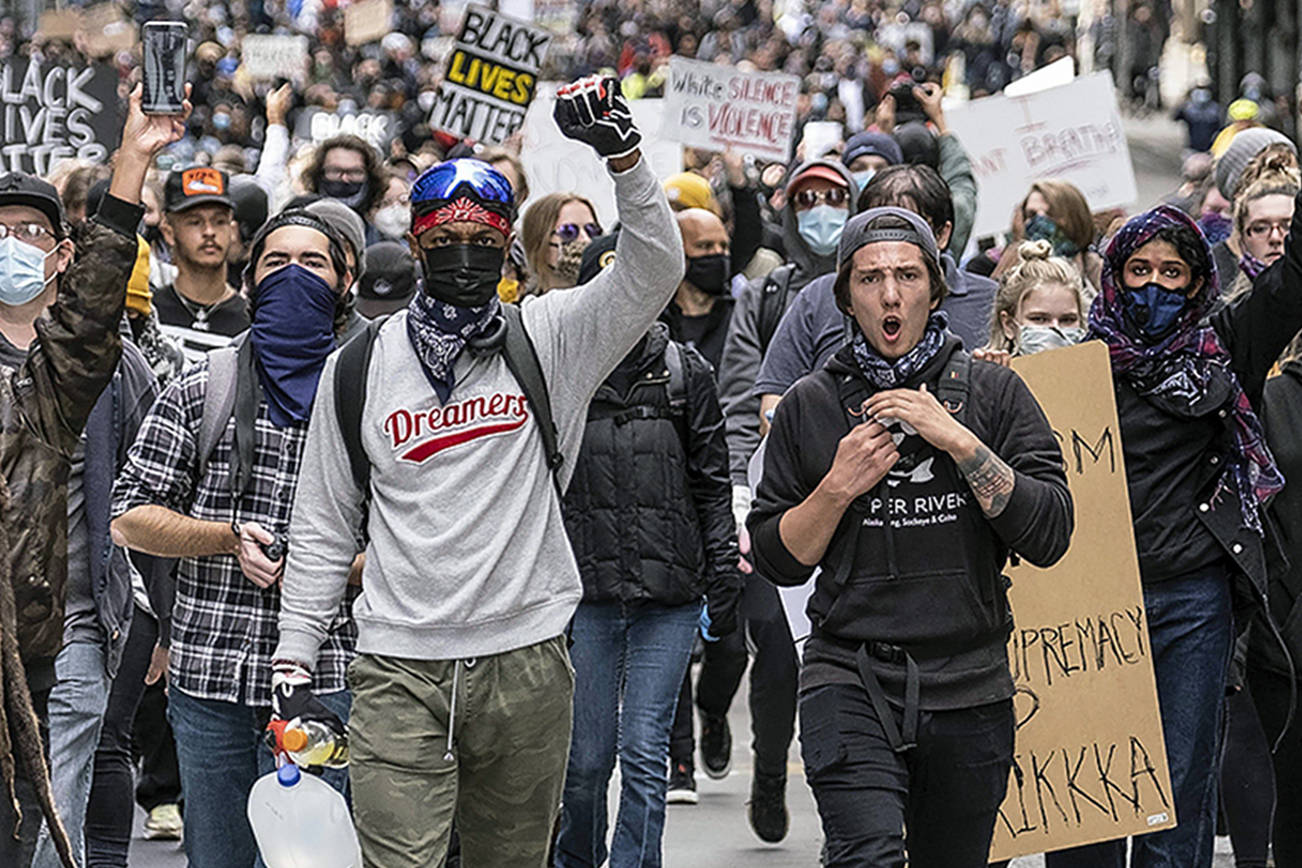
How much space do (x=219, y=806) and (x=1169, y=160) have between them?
3136 cm

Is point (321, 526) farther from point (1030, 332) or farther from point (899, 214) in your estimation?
point (1030, 332)

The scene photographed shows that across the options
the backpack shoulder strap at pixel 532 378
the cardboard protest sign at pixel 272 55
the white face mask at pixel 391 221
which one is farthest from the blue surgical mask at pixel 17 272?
the cardboard protest sign at pixel 272 55

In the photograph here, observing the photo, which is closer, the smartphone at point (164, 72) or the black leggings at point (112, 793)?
the smartphone at point (164, 72)

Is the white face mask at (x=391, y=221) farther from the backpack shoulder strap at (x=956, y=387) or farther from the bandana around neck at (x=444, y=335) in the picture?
the backpack shoulder strap at (x=956, y=387)

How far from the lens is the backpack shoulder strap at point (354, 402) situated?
4.99 meters

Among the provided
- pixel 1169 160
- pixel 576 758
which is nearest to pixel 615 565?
pixel 576 758

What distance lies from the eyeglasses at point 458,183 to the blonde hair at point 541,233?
2.69 meters

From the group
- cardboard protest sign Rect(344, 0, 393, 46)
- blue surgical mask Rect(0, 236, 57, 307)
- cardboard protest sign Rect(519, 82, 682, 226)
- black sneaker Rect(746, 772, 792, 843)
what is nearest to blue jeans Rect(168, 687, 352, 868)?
blue surgical mask Rect(0, 236, 57, 307)

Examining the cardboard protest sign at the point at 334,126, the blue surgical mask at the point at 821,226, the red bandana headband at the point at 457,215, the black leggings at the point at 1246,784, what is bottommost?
the black leggings at the point at 1246,784

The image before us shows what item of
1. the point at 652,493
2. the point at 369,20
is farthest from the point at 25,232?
the point at 369,20

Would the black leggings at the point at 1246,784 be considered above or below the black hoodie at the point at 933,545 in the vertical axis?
below

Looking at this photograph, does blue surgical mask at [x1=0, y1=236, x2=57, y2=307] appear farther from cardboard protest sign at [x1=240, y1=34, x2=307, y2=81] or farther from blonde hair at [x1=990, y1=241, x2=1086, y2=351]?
cardboard protest sign at [x1=240, y1=34, x2=307, y2=81]

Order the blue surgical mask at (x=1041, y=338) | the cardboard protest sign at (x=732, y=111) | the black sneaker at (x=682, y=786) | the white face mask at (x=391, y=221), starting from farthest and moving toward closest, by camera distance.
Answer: the cardboard protest sign at (x=732, y=111), the white face mask at (x=391, y=221), the black sneaker at (x=682, y=786), the blue surgical mask at (x=1041, y=338)

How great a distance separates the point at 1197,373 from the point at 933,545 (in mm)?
1235
